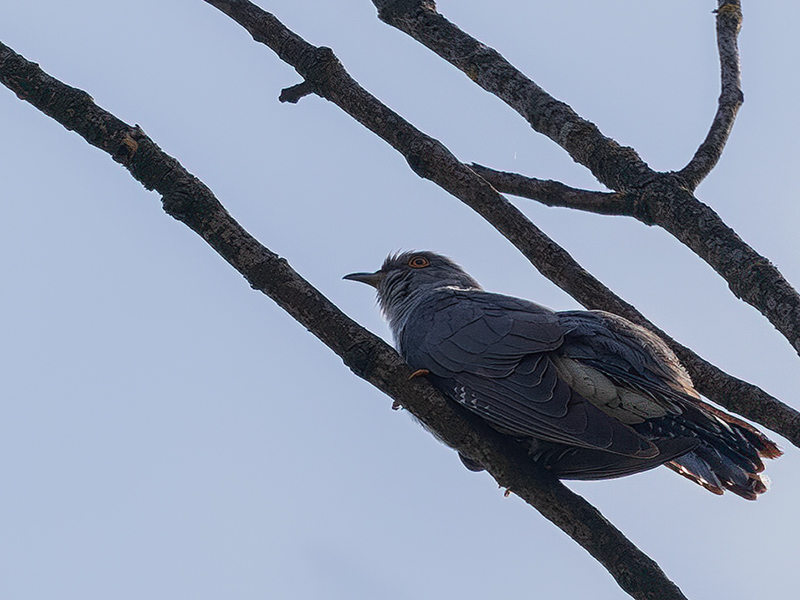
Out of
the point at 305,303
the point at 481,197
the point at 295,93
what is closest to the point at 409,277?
the point at 295,93

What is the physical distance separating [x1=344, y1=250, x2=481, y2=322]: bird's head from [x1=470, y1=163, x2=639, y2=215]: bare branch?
4.01 feet

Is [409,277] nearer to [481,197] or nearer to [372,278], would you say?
[372,278]

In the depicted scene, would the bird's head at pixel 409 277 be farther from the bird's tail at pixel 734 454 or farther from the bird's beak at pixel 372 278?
the bird's tail at pixel 734 454

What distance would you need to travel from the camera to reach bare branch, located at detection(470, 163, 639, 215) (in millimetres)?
4289

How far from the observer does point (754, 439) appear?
13.0 feet

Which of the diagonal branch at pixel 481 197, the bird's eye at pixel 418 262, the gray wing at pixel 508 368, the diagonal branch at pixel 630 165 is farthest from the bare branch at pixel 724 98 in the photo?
the bird's eye at pixel 418 262

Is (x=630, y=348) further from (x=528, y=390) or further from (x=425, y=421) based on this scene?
(x=425, y=421)

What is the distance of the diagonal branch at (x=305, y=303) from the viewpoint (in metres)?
3.57

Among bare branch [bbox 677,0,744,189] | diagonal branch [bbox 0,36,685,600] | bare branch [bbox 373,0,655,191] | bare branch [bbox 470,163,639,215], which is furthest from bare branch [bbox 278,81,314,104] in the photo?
bare branch [bbox 677,0,744,189]

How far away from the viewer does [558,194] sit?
4.62 m

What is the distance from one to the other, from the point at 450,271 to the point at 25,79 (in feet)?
10.5

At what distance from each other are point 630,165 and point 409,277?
7.46 feet

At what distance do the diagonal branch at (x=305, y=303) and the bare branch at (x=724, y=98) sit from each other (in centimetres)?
151

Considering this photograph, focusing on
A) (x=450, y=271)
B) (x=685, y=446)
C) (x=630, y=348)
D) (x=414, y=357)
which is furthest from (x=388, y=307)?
(x=685, y=446)
